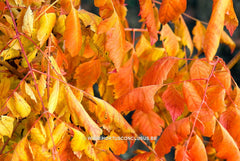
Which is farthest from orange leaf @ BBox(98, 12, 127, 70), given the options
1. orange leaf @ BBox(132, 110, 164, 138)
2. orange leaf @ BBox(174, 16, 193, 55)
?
orange leaf @ BBox(174, 16, 193, 55)

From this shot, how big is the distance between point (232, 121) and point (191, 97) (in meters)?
0.09

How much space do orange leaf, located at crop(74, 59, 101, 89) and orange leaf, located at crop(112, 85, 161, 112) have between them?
3.9 inches

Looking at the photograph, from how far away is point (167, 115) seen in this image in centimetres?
83

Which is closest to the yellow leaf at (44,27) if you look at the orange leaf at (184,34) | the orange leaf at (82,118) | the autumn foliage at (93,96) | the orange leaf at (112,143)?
the autumn foliage at (93,96)

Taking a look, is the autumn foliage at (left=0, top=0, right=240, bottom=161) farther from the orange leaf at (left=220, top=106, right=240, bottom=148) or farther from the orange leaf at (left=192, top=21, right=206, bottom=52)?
the orange leaf at (left=192, top=21, right=206, bottom=52)

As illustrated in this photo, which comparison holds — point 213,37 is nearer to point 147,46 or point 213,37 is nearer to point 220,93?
point 220,93

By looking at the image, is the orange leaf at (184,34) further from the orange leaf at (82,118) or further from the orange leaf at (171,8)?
the orange leaf at (82,118)

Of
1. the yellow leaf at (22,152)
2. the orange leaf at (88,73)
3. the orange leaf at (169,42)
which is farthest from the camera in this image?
the orange leaf at (169,42)

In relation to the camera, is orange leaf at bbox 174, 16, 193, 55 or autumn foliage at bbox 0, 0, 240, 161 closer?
autumn foliage at bbox 0, 0, 240, 161

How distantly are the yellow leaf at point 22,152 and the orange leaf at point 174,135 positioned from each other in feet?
0.75

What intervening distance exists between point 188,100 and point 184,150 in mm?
93

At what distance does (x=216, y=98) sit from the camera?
1.81 feet

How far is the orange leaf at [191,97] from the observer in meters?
0.53

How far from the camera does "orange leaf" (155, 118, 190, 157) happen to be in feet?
1.64
